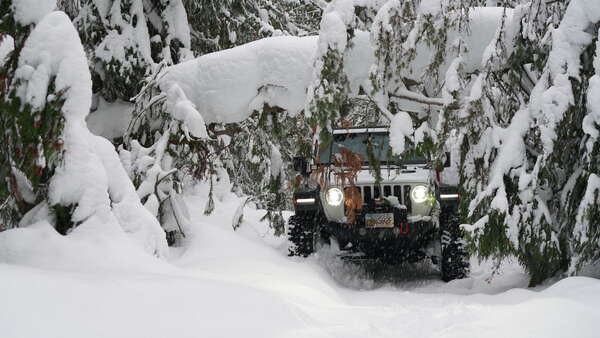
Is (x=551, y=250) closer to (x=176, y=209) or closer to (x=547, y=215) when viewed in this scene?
(x=547, y=215)

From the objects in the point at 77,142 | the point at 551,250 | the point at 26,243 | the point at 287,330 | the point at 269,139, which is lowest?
the point at 269,139

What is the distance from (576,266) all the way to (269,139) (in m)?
5.95

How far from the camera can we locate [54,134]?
4176 millimetres

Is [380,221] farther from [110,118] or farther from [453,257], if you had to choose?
[110,118]

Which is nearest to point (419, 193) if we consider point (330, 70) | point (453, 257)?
point (453, 257)

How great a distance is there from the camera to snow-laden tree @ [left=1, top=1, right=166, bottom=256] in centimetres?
406

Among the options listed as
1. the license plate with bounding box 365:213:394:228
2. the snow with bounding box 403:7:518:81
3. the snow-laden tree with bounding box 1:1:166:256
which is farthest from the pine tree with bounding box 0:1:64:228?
the license plate with bounding box 365:213:394:228

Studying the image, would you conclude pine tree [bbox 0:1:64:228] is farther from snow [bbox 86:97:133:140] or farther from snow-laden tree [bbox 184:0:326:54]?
snow-laden tree [bbox 184:0:326:54]

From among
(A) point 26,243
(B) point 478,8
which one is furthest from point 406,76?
(A) point 26,243

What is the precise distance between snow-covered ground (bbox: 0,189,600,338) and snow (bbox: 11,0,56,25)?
148 cm

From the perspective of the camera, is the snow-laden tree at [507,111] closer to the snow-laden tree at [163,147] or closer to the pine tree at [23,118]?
the snow-laden tree at [163,147]

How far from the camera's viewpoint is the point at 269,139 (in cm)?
1064

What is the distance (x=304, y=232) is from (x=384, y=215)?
3.82 feet

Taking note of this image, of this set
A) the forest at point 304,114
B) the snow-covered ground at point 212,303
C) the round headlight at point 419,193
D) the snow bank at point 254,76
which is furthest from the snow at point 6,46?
the round headlight at point 419,193
